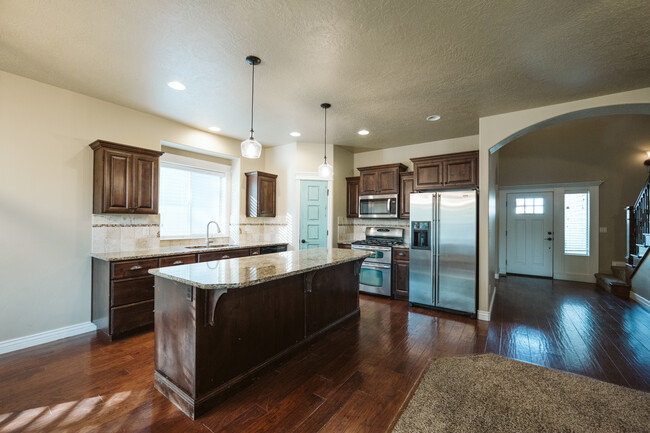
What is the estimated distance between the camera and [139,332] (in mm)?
3258

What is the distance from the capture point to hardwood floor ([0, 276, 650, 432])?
1829 millimetres

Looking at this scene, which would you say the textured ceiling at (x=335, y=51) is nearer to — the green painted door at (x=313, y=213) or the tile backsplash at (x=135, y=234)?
the tile backsplash at (x=135, y=234)

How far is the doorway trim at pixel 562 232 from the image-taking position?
615 cm

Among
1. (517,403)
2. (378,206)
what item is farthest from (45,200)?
(517,403)

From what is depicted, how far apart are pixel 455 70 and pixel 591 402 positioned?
2.98m

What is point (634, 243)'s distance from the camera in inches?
207

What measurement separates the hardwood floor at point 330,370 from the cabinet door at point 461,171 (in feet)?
6.56

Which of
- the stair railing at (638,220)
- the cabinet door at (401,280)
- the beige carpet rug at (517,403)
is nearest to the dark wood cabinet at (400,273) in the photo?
the cabinet door at (401,280)

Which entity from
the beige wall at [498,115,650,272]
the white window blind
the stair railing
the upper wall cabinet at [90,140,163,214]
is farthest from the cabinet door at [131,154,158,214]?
the stair railing

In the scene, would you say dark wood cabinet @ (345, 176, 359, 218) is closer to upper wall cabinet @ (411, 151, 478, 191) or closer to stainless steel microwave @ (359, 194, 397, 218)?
stainless steel microwave @ (359, 194, 397, 218)

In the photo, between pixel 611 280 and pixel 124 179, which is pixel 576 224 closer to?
pixel 611 280

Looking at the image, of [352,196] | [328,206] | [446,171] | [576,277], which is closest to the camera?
[446,171]

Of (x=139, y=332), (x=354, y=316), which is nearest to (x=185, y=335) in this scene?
(x=139, y=332)

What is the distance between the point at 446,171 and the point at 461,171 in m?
0.22
